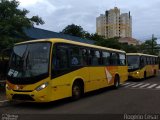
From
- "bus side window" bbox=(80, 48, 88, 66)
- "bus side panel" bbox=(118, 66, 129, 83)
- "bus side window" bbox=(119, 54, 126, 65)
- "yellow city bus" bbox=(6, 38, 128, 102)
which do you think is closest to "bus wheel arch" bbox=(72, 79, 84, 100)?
"yellow city bus" bbox=(6, 38, 128, 102)

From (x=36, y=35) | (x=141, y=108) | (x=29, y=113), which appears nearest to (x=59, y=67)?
(x=29, y=113)

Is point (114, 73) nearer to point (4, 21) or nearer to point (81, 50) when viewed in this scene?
point (81, 50)

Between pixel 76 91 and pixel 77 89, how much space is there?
167 mm

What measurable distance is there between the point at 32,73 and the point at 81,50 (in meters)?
3.93

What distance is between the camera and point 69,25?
86750mm

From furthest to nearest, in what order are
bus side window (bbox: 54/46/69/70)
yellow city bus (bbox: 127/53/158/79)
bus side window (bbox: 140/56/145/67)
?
bus side window (bbox: 140/56/145/67) < yellow city bus (bbox: 127/53/158/79) < bus side window (bbox: 54/46/69/70)

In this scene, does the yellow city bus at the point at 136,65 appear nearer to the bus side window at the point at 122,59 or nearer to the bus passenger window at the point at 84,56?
the bus side window at the point at 122,59

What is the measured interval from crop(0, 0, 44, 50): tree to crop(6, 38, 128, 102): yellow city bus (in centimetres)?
276

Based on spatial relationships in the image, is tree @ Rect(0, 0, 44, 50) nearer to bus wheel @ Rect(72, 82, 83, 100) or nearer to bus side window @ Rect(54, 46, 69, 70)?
bus side window @ Rect(54, 46, 69, 70)

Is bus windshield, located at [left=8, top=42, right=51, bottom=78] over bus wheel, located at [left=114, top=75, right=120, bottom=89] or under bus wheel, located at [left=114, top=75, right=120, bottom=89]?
over

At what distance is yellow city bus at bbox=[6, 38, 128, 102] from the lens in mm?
12164

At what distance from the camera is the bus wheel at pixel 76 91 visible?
14.4 meters

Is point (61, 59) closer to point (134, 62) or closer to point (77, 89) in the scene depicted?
point (77, 89)

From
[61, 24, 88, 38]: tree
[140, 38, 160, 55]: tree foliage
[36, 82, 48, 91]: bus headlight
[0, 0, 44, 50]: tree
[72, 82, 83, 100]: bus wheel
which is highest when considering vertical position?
[61, 24, 88, 38]: tree
